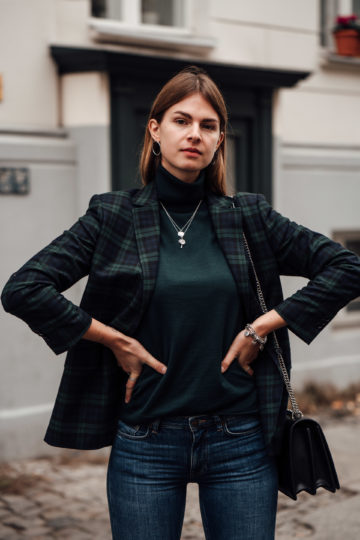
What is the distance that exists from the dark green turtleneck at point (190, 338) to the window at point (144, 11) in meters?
4.26

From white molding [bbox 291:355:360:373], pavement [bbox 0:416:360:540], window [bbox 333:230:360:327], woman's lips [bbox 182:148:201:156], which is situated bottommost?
pavement [bbox 0:416:360:540]

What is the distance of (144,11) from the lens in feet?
20.7

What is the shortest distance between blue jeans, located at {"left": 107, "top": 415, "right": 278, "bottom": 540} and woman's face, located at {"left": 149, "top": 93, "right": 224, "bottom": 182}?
29.3 inches

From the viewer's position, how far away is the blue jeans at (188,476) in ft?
7.40

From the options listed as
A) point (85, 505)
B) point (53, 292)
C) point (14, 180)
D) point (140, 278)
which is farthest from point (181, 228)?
point (14, 180)

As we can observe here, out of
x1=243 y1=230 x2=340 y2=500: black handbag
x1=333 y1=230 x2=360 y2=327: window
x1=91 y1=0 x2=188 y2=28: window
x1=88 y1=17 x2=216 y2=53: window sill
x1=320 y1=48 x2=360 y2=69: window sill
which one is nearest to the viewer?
x1=243 y1=230 x2=340 y2=500: black handbag

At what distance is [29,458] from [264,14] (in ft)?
13.9

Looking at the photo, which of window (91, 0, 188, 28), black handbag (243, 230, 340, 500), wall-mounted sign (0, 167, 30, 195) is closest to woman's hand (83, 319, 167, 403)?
black handbag (243, 230, 340, 500)

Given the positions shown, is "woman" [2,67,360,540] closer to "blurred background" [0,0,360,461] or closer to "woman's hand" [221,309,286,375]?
"woman's hand" [221,309,286,375]

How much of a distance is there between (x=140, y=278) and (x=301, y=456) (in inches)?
29.3

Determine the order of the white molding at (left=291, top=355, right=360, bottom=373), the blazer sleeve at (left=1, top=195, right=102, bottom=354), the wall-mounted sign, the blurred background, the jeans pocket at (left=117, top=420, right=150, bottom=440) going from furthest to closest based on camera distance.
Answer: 1. the white molding at (left=291, top=355, right=360, bottom=373)
2. the blurred background
3. the wall-mounted sign
4. the jeans pocket at (left=117, top=420, right=150, bottom=440)
5. the blazer sleeve at (left=1, top=195, right=102, bottom=354)

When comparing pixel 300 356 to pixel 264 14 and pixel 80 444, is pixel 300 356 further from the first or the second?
pixel 80 444

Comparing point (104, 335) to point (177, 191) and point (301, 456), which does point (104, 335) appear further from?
point (301, 456)

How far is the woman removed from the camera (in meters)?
2.24
